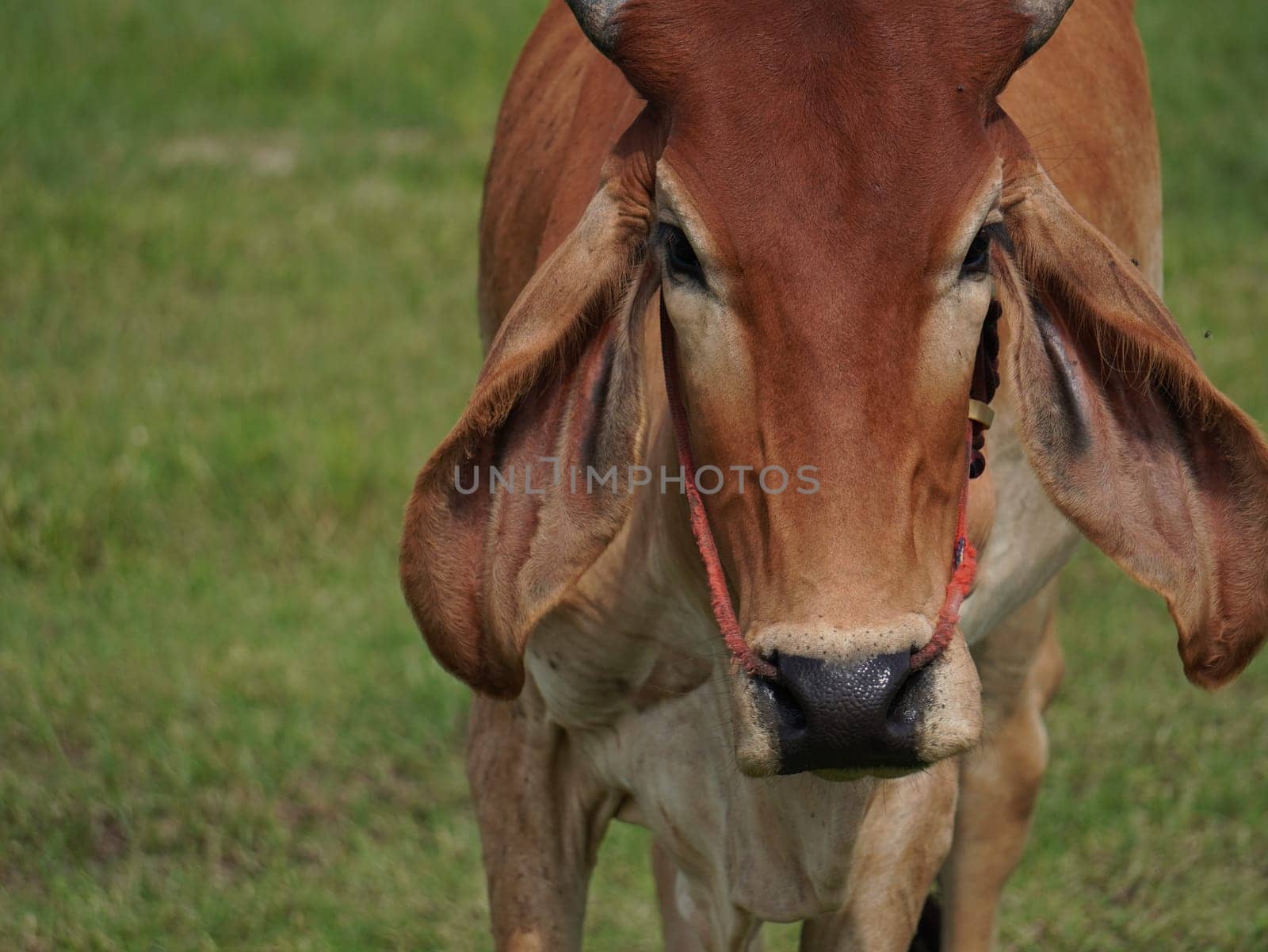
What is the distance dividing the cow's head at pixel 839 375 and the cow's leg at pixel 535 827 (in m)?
0.57

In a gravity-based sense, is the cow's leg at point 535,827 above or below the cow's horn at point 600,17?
below

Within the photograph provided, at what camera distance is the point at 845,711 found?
6.66 ft

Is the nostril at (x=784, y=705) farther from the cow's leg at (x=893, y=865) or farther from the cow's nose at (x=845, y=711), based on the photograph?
the cow's leg at (x=893, y=865)

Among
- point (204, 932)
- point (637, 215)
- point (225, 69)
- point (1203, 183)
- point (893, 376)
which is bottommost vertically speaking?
point (1203, 183)

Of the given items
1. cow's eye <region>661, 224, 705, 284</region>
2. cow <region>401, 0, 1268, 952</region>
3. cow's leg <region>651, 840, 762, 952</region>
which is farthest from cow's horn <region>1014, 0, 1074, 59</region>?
cow's leg <region>651, 840, 762, 952</region>

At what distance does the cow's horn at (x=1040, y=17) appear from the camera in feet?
7.39

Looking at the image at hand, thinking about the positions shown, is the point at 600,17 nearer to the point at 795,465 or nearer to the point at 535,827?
the point at 795,465

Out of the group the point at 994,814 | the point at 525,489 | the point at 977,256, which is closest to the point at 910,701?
the point at 977,256

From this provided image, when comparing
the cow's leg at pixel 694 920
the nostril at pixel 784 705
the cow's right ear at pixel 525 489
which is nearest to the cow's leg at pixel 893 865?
the cow's leg at pixel 694 920

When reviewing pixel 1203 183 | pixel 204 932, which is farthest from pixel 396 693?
pixel 1203 183

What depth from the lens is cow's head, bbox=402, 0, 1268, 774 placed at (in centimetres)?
210

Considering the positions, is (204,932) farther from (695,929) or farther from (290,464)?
(290,464)

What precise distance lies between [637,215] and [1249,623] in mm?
965

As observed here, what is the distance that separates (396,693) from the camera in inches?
185
